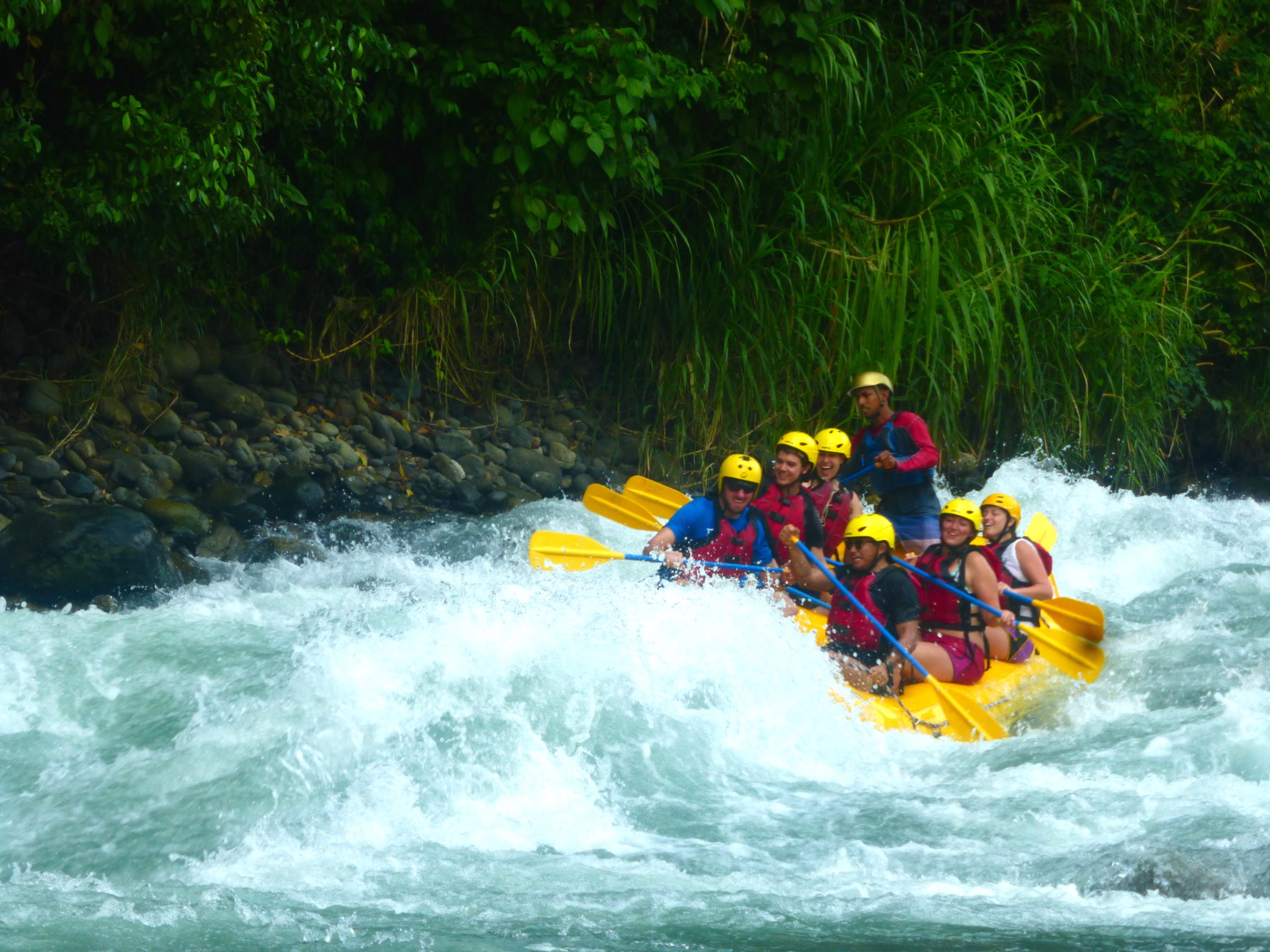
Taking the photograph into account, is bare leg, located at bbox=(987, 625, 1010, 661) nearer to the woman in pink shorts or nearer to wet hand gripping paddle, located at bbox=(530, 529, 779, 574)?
the woman in pink shorts

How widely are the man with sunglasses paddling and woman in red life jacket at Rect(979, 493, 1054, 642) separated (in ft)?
3.32

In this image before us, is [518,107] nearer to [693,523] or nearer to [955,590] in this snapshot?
[693,523]

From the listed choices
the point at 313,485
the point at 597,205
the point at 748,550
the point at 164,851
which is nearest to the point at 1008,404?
the point at 597,205

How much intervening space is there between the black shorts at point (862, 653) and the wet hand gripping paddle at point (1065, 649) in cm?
43

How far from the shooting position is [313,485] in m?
6.92

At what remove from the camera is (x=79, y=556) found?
5457mm

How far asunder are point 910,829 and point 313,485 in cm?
416

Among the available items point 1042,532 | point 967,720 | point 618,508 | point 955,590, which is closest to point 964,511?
point 955,590

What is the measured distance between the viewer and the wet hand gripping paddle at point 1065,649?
5289mm

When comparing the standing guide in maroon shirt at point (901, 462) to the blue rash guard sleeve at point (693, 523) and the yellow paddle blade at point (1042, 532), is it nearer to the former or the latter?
the yellow paddle blade at point (1042, 532)

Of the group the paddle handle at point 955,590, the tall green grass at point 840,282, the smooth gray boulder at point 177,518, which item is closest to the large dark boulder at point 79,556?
the smooth gray boulder at point 177,518

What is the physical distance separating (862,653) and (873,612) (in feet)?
0.52

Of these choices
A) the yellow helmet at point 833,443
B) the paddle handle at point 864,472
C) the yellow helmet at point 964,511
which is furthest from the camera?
the paddle handle at point 864,472

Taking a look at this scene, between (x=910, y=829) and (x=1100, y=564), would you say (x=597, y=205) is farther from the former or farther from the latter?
(x=910, y=829)
